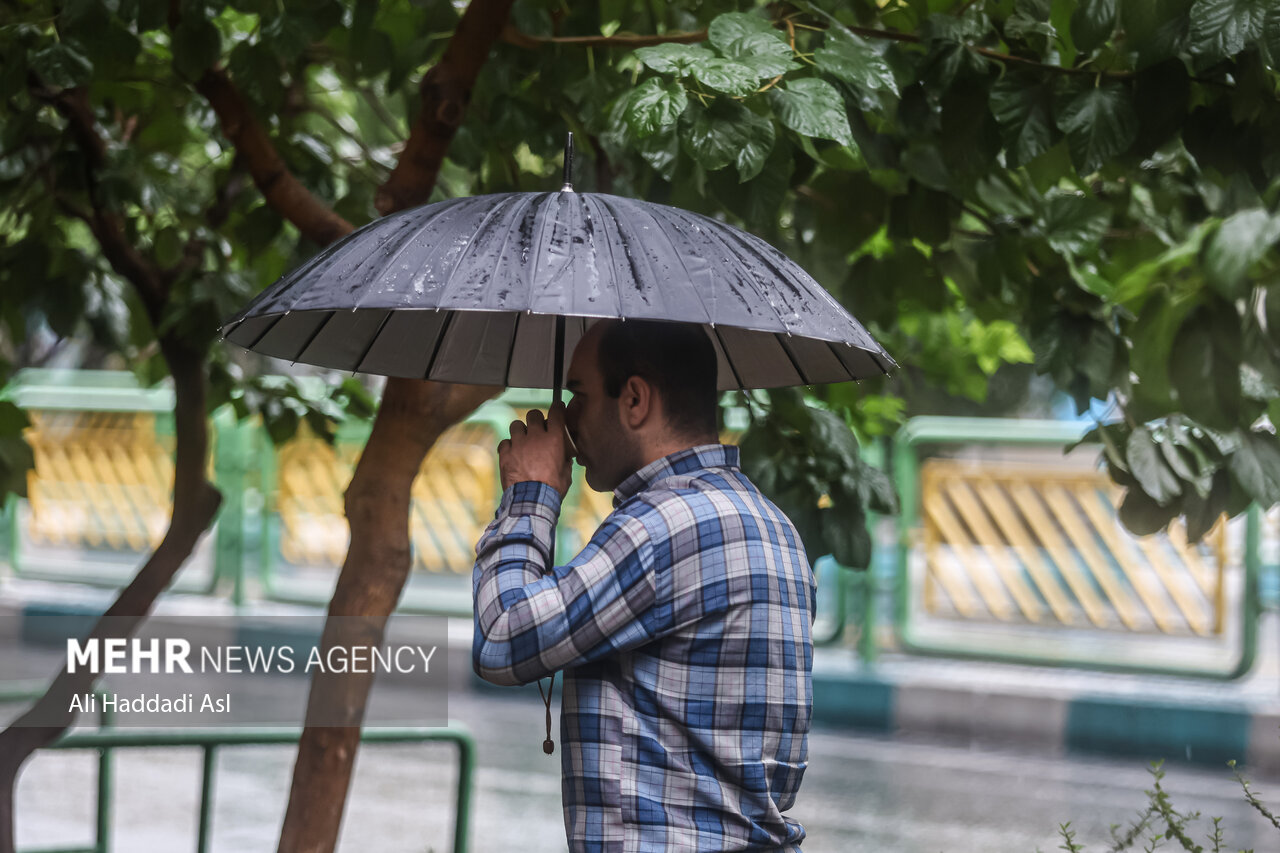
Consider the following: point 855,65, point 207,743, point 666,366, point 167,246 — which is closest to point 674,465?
point 666,366

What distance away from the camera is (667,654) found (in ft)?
5.55

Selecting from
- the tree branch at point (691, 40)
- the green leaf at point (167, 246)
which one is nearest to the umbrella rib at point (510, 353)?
the tree branch at point (691, 40)

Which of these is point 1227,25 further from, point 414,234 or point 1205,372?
point 414,234

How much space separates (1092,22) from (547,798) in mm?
5274

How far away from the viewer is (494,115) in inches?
118

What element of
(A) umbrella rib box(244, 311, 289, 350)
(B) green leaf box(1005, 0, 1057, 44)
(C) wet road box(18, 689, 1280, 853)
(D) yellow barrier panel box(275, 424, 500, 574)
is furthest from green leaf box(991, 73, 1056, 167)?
(D) yellow barrier panel box(275, 424, 500, 574)

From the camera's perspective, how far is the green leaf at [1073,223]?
2781 millimetres

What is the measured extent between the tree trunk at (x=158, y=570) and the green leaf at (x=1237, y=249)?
8.29 ft

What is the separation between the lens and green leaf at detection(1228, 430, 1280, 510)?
8.18 ft

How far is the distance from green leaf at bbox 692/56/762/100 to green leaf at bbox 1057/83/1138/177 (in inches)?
24.2

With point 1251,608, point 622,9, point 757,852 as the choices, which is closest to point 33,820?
point 622,9

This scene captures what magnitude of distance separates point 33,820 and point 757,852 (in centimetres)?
546

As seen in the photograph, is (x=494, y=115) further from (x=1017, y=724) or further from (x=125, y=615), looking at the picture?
(x=1017, y=724)

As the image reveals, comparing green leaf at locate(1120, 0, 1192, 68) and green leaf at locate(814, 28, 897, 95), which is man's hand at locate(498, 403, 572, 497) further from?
green leaf at locate(1120, 0, 1192, 68)
